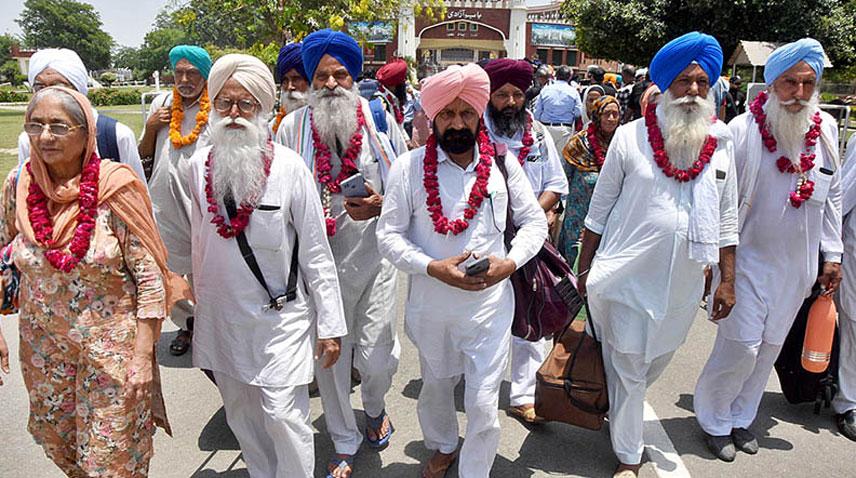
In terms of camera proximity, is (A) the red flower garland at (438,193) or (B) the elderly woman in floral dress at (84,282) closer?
(B) the elderly woman in floral dress at (84,282)

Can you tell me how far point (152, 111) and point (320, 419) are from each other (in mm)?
2348

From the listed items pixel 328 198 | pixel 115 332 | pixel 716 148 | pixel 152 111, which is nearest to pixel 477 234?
pixel 328 198

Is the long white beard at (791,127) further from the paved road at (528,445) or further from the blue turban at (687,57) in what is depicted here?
the paved road at (528,445)

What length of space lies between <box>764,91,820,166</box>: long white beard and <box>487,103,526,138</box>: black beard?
145cm

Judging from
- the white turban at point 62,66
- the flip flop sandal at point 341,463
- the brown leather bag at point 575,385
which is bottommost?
the flip flop sandal at point 341,463

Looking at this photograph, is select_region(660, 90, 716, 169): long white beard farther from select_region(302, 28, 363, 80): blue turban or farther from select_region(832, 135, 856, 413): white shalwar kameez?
select_region(302, 28, 363, 80): blue turban

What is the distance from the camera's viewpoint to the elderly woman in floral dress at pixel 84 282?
244cm

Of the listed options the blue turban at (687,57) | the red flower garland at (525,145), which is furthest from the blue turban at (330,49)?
the blue turban at (687,57)

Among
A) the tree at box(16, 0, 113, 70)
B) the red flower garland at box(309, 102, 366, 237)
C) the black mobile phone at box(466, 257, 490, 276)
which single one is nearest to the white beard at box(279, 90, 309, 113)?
the red flower garland at box(309, 102, 366, 237)

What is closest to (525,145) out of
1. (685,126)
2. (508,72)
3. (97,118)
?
(508,72)

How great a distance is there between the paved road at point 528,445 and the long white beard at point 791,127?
5.41ft

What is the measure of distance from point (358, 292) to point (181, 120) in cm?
182

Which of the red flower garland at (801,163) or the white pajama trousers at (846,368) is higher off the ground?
the red flower garland at (801,163)

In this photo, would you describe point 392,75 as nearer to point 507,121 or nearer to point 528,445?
point 507,121
